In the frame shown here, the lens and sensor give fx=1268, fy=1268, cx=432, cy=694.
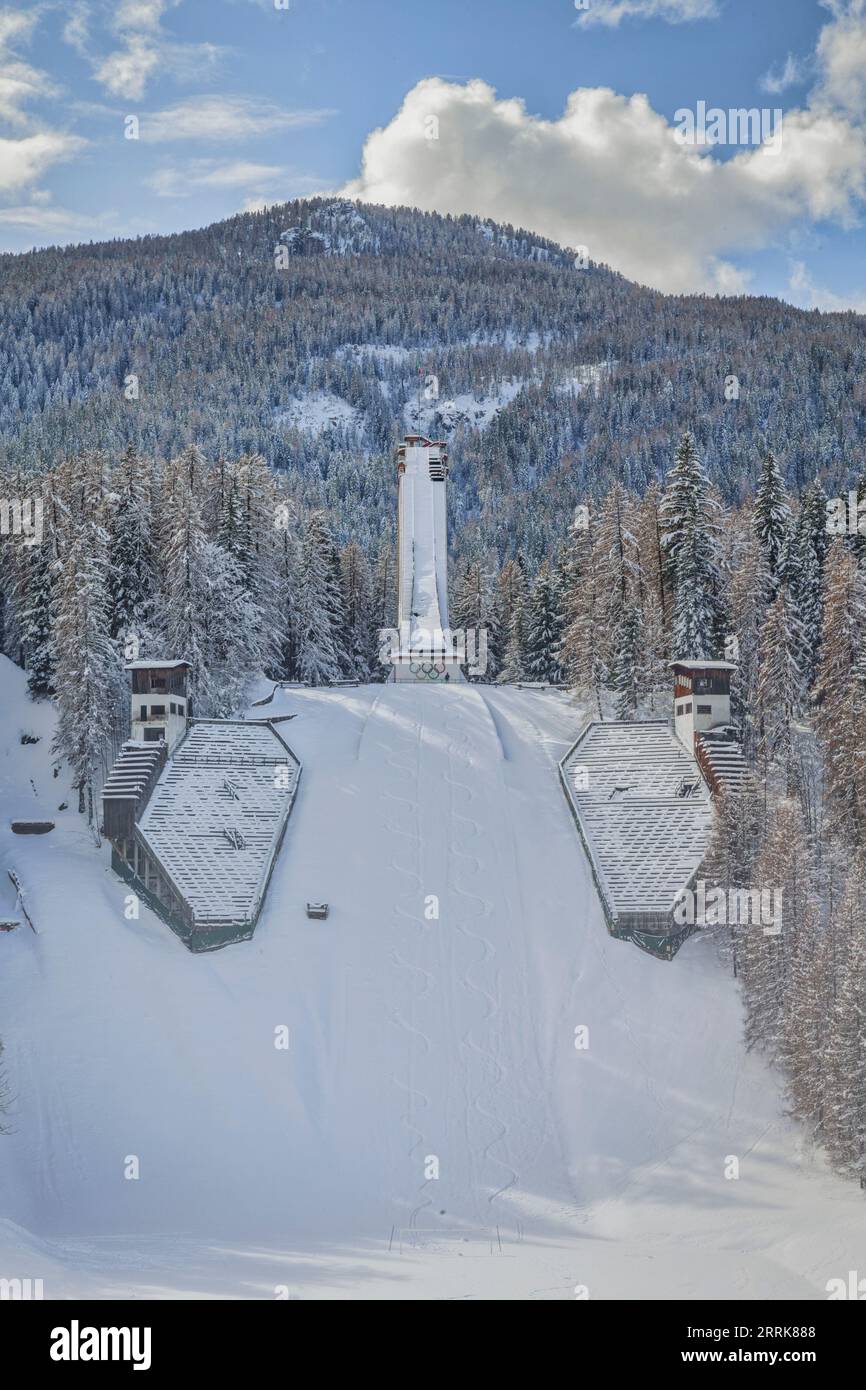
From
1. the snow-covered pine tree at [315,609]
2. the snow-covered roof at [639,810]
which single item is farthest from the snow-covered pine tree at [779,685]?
the snow-covered pine tree at [315,609]

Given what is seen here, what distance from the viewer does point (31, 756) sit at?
1987 inches

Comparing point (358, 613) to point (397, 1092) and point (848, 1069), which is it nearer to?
point (397, 1092)

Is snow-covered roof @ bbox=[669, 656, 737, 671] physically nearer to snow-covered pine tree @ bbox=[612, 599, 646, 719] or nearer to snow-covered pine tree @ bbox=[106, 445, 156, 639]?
snow-covered pine tree @ bbox=[612, 599, 646, 719]

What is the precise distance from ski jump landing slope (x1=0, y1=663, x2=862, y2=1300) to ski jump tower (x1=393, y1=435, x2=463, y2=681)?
50.3 ft

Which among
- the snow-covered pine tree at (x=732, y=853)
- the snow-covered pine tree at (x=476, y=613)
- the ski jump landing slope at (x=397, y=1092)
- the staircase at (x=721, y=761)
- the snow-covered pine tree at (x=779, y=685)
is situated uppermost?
the snow-covered pine tree at (x=476, y=613)

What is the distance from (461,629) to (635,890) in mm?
32196

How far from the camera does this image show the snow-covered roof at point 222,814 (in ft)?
125

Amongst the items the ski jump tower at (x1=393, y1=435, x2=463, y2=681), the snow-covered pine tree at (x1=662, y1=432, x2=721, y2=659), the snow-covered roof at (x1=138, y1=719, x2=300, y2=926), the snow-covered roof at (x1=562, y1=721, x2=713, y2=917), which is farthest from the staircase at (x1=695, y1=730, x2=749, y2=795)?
the ski jump tower at (x1=393, y1=435, x2=463, y2=681)

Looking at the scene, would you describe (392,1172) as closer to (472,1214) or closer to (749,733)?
(472,1214)

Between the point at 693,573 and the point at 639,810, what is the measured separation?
1137 centimetres

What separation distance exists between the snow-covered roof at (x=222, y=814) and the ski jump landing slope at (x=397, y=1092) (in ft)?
3.38

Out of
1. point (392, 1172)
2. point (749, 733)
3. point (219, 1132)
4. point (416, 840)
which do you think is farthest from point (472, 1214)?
point (749, 733)

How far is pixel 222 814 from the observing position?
1641 inches

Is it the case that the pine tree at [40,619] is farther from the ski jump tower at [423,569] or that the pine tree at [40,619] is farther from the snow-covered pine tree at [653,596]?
the snow-covered pine tree at [653,596]
